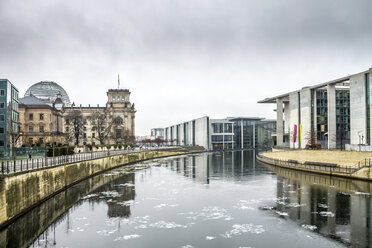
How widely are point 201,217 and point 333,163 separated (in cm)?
3335

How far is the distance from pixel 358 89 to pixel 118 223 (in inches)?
1975

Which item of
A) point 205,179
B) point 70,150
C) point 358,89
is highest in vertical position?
point 358,89

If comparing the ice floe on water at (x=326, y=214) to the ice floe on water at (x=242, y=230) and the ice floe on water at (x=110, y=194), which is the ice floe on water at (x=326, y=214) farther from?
the ice floe on water at (x=110, y=194)

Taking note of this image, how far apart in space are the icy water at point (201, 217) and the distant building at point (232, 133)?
373ft

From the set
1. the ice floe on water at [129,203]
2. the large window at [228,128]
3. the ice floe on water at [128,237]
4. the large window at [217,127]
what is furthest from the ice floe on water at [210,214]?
the large window at [228,128]

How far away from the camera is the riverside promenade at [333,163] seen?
1602 inches

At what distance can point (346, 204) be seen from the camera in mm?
27812

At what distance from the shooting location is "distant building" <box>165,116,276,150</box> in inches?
6088

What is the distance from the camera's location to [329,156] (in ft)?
164

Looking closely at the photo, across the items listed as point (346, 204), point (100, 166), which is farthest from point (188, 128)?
point (346, 204)

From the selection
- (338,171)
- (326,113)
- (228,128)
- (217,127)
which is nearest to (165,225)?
(338,171)

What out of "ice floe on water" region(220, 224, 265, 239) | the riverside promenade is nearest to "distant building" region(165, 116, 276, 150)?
the riverside promenade

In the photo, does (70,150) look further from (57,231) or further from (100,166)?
(57,231)

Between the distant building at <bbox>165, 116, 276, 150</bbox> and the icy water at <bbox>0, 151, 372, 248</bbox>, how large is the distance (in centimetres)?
11384
